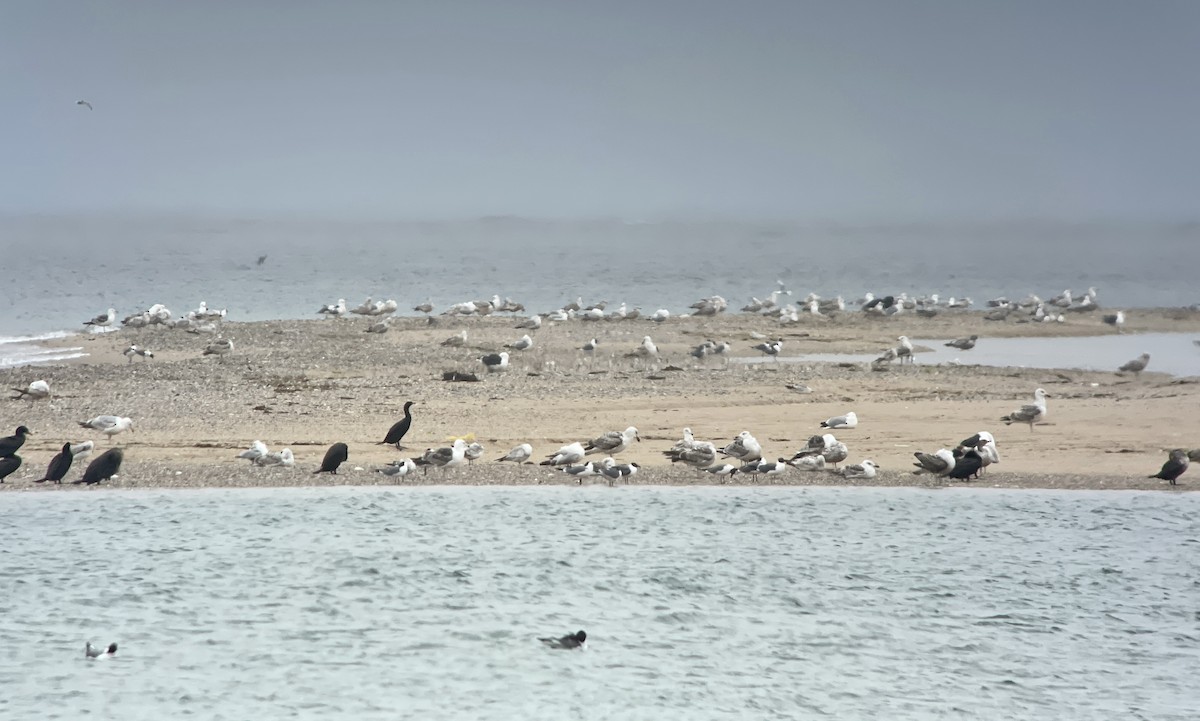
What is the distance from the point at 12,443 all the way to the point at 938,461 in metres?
11.4

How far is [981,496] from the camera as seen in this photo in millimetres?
16578

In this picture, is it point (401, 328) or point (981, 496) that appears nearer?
point (981, 496)

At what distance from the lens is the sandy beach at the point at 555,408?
17406 millimetres

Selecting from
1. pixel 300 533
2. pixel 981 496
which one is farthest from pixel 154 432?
pixel 981 496

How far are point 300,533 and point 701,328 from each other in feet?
62.1

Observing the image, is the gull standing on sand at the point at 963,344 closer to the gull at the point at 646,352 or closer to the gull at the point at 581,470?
the gull at the point at 646,352

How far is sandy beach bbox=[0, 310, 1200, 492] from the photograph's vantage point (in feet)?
57.1

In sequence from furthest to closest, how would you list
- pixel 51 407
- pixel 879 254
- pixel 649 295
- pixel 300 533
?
pixel 879 254 < pixel 649 295 < pixel 51 407 < pixel 300 533

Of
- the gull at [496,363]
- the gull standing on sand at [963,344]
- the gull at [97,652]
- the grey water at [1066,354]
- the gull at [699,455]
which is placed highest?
the gull standing on sand at [963,344]

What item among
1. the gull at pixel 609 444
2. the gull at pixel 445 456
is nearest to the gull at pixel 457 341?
the gull at pixel 609 444

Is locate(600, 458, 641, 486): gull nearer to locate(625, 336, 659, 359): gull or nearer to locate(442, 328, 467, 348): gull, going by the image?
locate(625, 336, 659, 359): gull

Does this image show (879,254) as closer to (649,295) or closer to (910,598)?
(649,295)

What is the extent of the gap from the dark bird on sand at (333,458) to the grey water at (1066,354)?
11484 mm

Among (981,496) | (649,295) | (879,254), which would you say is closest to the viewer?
(981,496)
